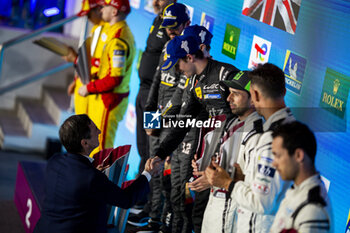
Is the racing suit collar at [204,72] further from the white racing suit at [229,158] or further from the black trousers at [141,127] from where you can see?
the black trousers at [141,127]

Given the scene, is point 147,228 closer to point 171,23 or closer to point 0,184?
point 171,23

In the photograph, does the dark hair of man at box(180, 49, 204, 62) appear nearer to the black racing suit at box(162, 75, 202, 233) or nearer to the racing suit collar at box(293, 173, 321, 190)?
the black racing suit at box(162, 75, 202, 233)

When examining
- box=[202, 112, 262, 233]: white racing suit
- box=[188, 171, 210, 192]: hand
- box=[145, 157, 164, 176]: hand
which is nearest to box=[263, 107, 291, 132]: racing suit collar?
box=[202, 112, 262, 233]: white racing suit

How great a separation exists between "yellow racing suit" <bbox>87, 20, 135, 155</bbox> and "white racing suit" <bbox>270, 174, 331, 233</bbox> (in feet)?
10.5

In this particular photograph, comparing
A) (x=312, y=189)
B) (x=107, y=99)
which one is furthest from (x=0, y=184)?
(x=312, y=189)

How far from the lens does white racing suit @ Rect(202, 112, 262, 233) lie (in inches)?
104

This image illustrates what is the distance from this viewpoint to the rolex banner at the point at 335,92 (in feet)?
9.50

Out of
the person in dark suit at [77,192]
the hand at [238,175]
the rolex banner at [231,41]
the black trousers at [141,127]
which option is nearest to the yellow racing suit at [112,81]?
the black trousers at [141,127]

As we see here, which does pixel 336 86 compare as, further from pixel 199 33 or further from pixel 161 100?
pixel 161 100

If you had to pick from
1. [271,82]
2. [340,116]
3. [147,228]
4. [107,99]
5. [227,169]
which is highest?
[271,82]

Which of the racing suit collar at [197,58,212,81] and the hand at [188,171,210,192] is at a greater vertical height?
the racing suit collar at [197,58,212,81]

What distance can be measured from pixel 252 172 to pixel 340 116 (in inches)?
30.1

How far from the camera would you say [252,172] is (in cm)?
242

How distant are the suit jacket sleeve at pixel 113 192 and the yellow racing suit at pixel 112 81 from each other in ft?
7.53
